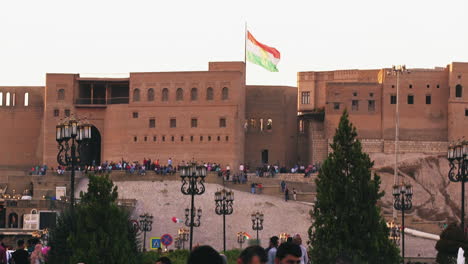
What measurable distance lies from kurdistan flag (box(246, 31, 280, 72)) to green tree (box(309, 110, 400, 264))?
138 feet

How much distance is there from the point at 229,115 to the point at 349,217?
42.1 metres

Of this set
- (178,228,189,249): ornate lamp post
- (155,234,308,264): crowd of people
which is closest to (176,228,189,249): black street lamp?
(178,228,189,249): ornate lamp post

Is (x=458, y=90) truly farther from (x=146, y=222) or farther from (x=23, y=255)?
(x=23, y=255)

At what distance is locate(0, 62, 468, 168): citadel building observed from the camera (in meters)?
61.9

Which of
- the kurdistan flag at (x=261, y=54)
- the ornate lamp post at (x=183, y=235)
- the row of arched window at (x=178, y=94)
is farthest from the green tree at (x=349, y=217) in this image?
the row of arched window at (x=178, y=94)

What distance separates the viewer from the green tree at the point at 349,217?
19.5 metres

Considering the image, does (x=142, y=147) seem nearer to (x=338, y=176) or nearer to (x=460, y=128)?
(x=460, y=128)

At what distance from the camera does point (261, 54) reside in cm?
6219

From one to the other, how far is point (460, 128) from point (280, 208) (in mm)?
12687

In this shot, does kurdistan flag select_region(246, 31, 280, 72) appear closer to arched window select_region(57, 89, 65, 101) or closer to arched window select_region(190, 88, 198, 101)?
arched window select_region(190, 88, 198, 101)

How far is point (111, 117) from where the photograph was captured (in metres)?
63.8

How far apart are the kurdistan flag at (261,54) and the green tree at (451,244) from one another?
40.6 m

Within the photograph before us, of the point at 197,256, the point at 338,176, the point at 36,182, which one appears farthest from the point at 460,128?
the point at 197,256

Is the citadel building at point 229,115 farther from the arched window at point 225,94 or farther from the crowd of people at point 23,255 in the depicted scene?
the crowd of people at point 23,255
